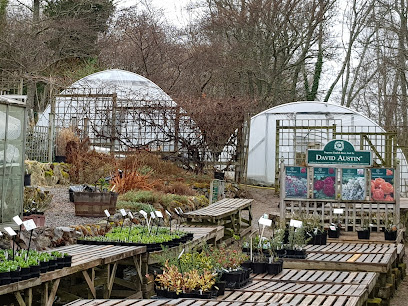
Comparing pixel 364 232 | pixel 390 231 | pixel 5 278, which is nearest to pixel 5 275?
pixel 5 278

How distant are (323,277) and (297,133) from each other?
42.5ft

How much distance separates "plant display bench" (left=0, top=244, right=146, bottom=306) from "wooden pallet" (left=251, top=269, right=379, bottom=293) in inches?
57.5

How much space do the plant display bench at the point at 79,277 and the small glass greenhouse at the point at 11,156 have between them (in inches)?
41.7

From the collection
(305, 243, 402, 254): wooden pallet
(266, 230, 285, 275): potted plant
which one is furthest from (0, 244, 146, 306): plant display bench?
(305, 243, 402, 254): wooden pallet

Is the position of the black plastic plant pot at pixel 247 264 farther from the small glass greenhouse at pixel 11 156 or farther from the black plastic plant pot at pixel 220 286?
the small glass greenhouse at pixel 11 156

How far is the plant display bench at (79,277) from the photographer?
5816 mm

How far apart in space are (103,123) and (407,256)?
9.76 metres

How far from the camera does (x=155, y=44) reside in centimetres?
3048

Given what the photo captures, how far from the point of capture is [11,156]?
27.9 feet

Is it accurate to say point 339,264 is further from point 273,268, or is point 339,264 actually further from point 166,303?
point 166,303

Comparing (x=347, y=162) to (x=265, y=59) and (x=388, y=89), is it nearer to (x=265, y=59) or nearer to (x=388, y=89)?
(x=265, y=59)

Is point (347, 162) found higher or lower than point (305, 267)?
higher

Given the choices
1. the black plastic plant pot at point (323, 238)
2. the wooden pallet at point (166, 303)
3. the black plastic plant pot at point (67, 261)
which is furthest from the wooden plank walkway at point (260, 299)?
the black plastic plant pot at point (323, 238)

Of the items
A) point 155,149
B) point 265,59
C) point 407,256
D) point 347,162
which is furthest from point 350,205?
point 265,59
